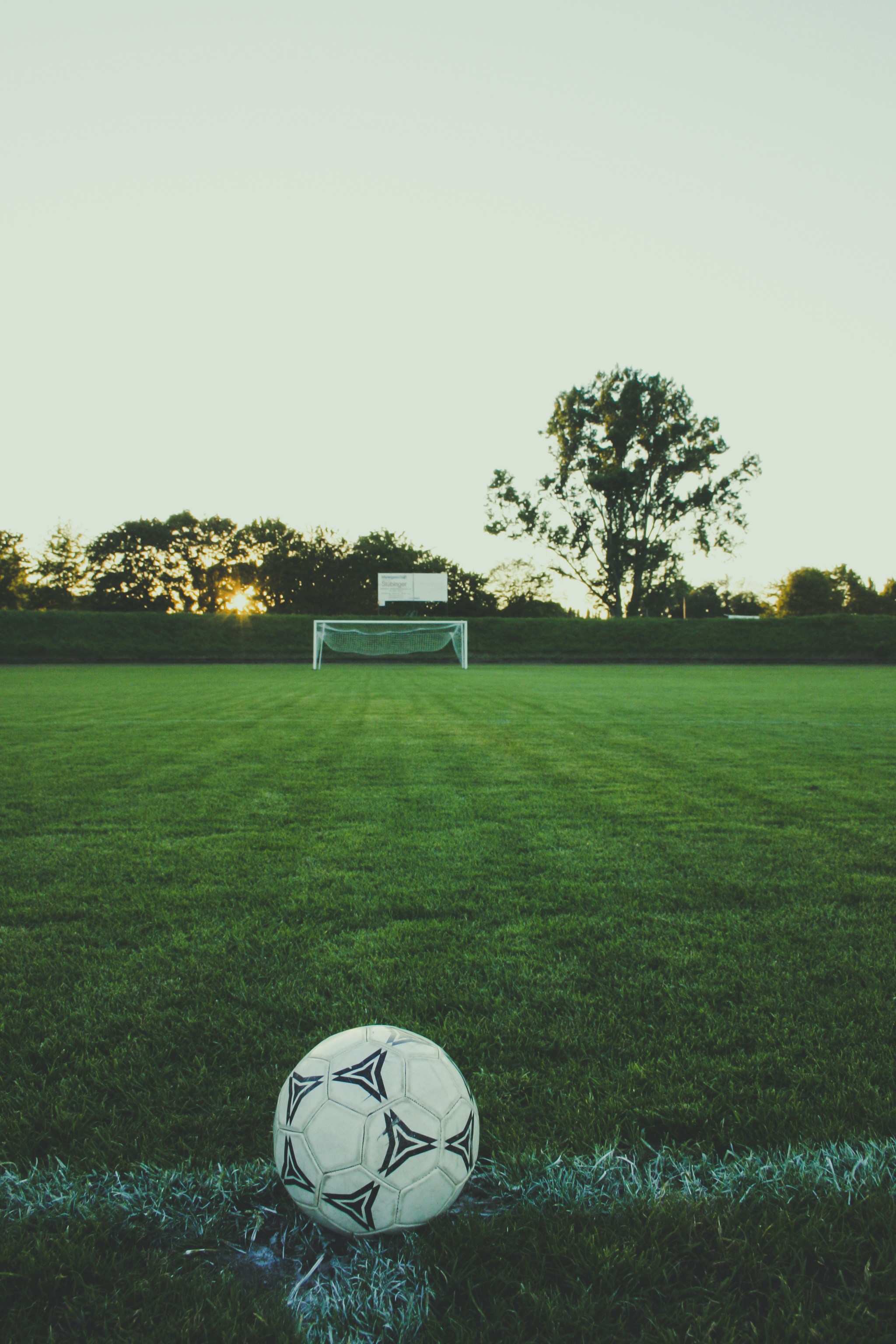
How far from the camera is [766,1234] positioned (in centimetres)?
127

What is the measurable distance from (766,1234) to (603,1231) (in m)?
0.32

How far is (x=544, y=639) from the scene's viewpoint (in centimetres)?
3441

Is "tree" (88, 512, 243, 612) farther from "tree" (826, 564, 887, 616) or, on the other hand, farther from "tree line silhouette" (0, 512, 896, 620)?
"tree" (826, 564, 887, 616)

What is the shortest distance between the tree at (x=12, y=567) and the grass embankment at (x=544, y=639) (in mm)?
21587

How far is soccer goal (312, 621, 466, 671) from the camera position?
31312mm

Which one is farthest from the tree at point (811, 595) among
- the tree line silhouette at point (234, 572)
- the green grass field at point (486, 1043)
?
the green grass field at point (486, 1043)

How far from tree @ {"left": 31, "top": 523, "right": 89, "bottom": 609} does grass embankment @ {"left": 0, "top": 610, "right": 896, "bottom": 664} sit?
943 inches

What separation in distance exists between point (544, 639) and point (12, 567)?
40.4m

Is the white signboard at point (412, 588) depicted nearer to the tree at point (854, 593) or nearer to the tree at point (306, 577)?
the tree at point (306, 577)

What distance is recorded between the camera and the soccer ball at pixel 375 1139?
4.05 feet

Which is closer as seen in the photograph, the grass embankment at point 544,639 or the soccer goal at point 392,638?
the grass embankment at point 544,639

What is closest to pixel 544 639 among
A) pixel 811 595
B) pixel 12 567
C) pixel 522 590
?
pixel 522 590

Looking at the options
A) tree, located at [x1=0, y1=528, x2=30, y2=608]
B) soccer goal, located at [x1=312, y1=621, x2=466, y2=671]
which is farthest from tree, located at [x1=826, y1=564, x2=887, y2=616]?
tree, located at [x1=0, y1=528, x2=30, y2=608]

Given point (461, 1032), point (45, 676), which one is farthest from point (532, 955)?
point (45, 676)
